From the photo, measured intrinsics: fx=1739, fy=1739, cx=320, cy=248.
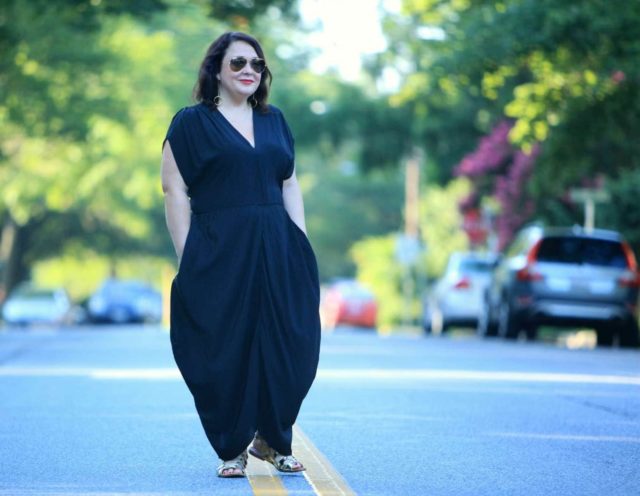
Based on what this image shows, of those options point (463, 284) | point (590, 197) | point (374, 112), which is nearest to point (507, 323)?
point (590, 197)

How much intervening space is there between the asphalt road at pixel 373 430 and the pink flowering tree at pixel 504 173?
1925 centimetres

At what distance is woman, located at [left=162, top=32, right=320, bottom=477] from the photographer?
828cm

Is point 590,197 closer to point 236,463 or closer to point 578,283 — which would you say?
point 578,283

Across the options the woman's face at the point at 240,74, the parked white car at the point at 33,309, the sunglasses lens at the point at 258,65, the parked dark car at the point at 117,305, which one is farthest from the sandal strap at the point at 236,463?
the parked dark car at the point at 117,305

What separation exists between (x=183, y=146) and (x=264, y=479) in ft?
5.42

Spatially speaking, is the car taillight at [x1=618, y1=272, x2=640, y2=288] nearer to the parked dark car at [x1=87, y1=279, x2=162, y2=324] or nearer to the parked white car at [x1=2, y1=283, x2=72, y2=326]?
the parked white car at [x1=2, y1=283, x2=72, y2=326]

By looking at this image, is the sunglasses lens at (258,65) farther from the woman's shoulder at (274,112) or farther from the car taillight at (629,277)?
the car taillight at (629,277)

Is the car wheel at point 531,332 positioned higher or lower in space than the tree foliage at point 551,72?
lower

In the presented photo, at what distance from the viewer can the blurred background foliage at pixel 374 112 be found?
26.2 meters

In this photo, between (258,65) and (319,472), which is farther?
(319,472)

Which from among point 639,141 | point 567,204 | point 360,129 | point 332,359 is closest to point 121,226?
point 360,129

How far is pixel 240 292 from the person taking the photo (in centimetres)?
838

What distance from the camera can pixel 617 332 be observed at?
26328 millimetres

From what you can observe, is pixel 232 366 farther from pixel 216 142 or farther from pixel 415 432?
pixel 415 432
